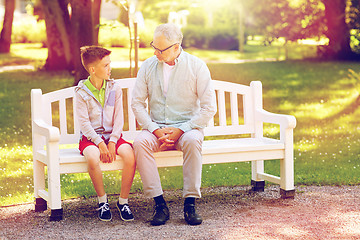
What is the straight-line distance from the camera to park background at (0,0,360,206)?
22.6 ft

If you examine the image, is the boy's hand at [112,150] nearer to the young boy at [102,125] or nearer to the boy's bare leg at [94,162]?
the young boy at [102,125]

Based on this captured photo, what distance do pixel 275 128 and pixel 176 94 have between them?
5.14 metres

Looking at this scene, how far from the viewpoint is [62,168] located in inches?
192

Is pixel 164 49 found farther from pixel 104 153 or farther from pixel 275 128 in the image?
pixel 275 128

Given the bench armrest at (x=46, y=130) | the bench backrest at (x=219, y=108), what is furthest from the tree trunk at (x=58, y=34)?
the bench armrest at (x=46, y=130)

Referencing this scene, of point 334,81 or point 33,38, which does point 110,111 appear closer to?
point 334,81

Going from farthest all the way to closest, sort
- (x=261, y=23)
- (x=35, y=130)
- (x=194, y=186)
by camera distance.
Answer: (x=261, y=23), (x=35, y=130), (x=194, y=186)

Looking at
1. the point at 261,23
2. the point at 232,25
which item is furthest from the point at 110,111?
the point at 232,25

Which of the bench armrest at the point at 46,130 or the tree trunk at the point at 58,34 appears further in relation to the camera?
the tree trunk at the point at 58,34

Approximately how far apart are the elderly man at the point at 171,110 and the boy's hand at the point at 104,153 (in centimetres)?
23

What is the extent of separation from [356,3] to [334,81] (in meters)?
7.38

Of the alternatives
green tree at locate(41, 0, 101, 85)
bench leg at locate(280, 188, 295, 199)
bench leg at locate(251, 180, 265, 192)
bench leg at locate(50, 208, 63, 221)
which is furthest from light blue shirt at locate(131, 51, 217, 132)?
green tree at locate(41, 0, 101, 85)

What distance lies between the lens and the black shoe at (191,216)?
188 inches

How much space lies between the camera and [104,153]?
4863mm
